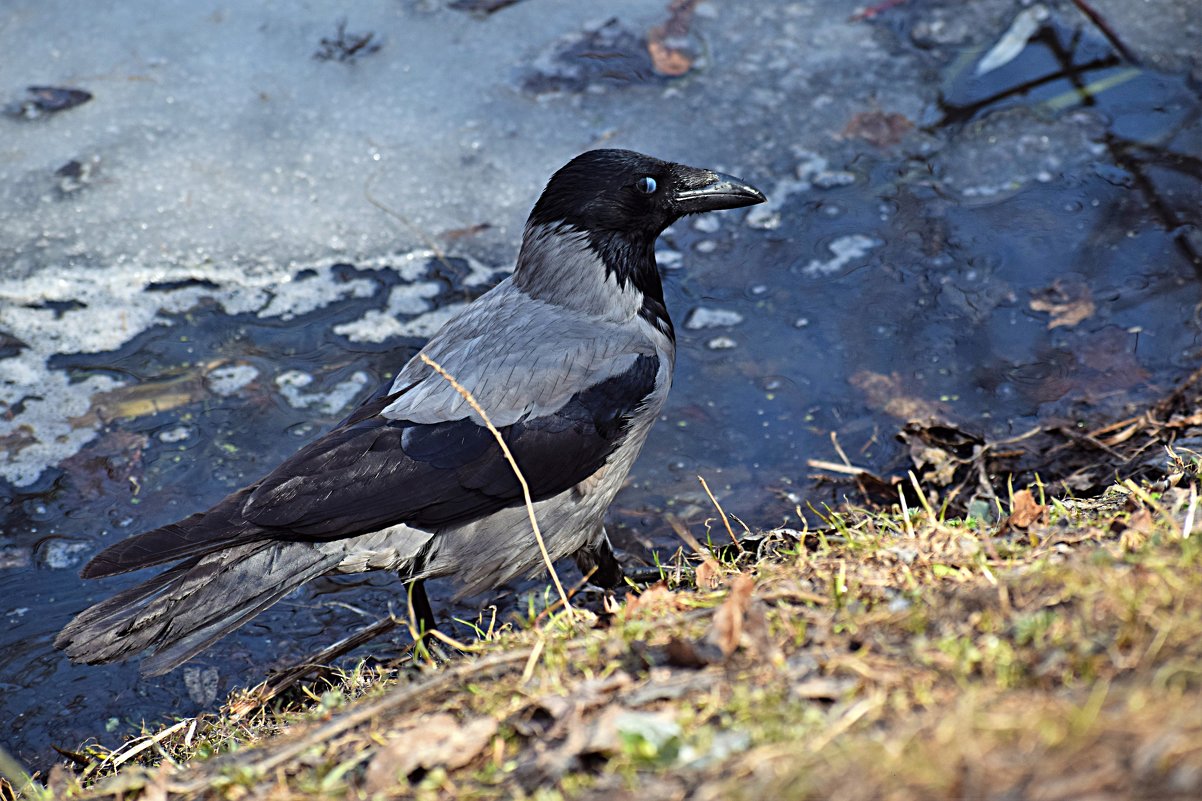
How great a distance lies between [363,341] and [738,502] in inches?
71.5

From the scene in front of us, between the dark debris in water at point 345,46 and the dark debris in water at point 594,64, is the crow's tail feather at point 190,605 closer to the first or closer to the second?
the dark debris in water at point 594,64

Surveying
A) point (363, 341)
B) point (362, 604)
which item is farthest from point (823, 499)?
point (363, 341)

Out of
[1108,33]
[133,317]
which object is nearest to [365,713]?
[133,317]

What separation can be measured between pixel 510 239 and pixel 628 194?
143 cm

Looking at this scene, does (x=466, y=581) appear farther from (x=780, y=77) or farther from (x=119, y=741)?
(x=780, y=77)

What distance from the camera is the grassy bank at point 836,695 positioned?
1.81 metres

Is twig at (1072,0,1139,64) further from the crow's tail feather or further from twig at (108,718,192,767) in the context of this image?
twig at (108,718,192,767)

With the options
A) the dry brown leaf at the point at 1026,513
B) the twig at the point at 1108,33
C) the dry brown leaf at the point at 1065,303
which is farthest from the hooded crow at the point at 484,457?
the twig at the point at 1108,33

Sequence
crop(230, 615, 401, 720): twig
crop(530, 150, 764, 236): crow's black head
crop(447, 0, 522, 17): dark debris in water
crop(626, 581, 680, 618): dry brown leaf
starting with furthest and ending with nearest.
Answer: crop(447, 0, 522, 17): dark debris in water
crop(530, 150, 764, 236): crow's black head
crop(230, 615, 401, 720): twig
crop(626, 581, 680, 618): dry brown leaf

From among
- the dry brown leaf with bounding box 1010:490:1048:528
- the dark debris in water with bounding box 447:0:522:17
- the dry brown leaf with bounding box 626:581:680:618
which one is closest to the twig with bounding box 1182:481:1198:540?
the dry brown leaf with bounding box 1010:490:1048:528

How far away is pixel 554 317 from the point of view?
4.19 meters

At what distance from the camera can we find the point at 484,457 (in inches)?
149

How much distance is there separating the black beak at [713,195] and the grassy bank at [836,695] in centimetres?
173

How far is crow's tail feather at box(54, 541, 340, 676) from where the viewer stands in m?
3.45
